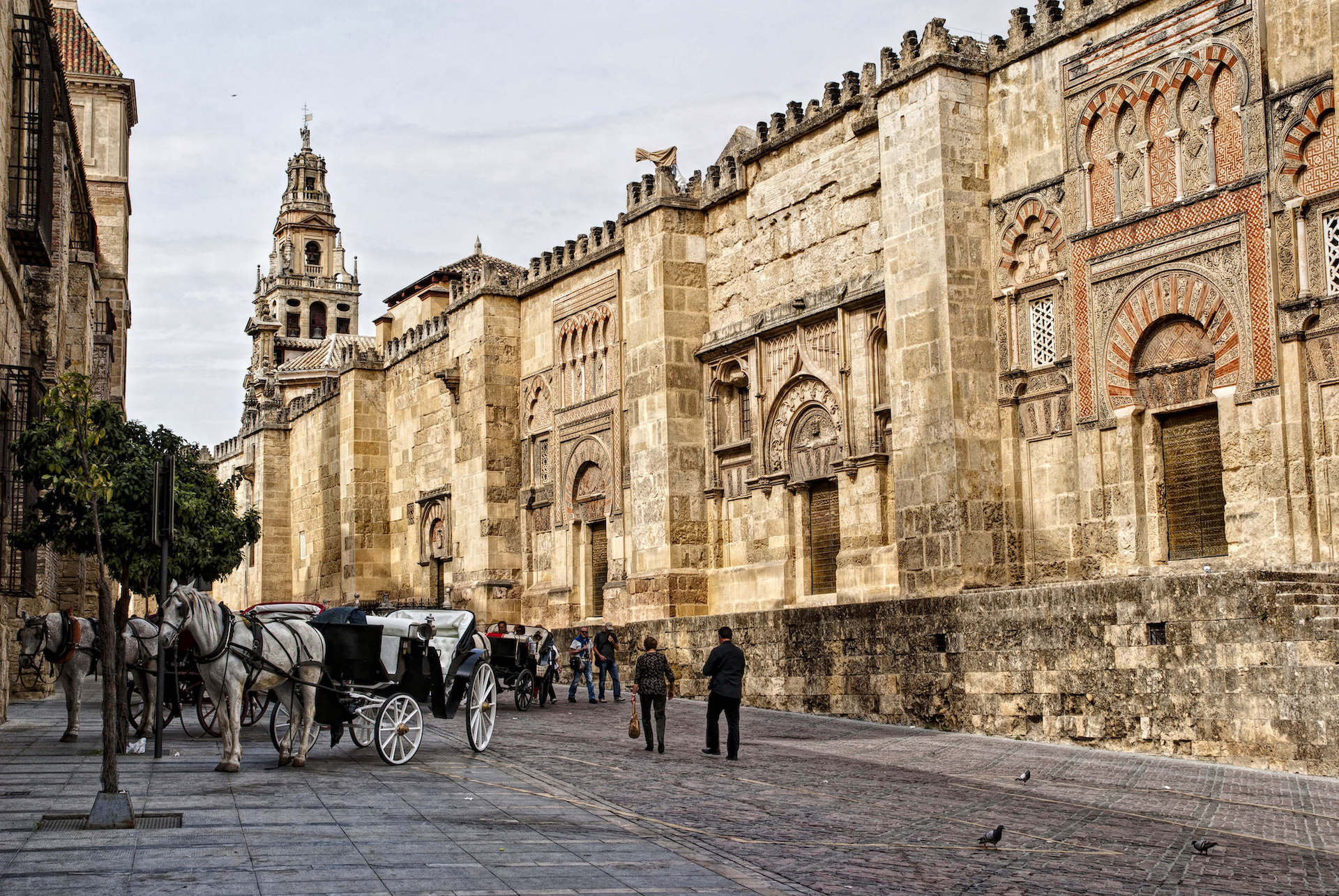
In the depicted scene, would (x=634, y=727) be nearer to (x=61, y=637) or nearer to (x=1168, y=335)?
(x=61, y=637)

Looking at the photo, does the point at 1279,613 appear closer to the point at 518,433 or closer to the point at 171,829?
the point at 171,829

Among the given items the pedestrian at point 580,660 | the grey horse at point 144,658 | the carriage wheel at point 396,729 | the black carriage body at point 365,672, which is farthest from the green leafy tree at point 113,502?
the pedestrian at point 580,660

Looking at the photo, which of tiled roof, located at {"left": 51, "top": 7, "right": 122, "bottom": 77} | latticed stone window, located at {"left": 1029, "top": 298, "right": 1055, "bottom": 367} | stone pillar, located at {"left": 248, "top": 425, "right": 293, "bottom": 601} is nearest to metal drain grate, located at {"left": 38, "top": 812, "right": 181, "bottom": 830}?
latticed stone window, located at {"left": 1029, "top": 298, "right": 1055, "bottom": 367}

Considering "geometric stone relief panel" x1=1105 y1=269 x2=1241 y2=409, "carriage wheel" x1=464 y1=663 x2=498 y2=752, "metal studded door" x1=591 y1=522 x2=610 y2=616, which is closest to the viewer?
"carriage wheel" x1=464 y1=663 x2=498 y2=752

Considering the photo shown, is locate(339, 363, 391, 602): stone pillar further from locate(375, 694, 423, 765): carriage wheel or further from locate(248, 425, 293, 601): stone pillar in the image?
locate(375, 694, 423, 765): carriage wheel

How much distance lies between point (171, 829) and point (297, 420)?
119 ft

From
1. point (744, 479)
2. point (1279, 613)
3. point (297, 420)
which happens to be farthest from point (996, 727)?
point (297, 420)

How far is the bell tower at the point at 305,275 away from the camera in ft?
252

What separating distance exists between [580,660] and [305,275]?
59.5 meters

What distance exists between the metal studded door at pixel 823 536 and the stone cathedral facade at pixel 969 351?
0.06 meters

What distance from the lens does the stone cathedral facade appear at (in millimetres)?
14617

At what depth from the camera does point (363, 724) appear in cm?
1390

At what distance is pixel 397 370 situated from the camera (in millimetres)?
35562

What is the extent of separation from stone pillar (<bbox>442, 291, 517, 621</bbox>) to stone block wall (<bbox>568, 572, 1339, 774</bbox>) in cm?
1070
